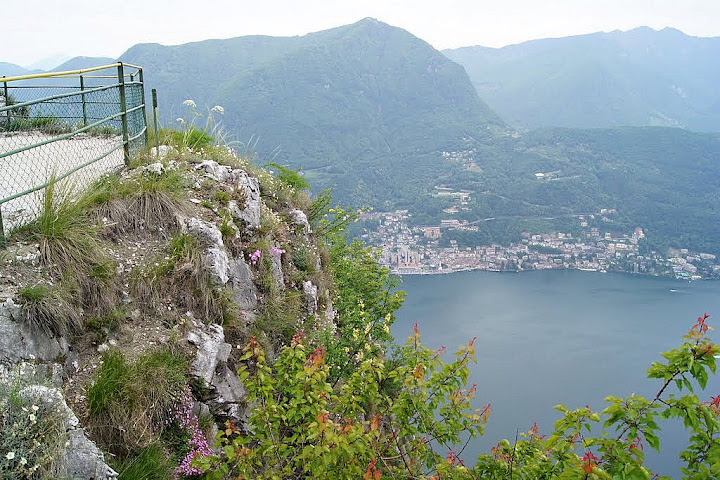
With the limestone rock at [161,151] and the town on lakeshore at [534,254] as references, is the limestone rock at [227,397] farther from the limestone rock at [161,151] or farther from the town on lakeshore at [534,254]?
the town on lakeshore at [534,254]

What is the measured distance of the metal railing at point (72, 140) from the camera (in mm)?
5324

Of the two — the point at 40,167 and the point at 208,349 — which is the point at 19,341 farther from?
the point at 40,167

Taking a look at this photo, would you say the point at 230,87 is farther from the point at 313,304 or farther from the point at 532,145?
the point at 313,304

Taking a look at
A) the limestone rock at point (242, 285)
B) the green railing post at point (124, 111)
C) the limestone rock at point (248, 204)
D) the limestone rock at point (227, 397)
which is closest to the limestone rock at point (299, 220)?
the limestone rock at point (248, 204)

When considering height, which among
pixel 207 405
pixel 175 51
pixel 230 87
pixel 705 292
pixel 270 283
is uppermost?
pixel 175 51

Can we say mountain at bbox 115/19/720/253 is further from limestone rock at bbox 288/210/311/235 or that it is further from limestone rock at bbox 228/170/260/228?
limestone rock at bbox 228/170/260/228

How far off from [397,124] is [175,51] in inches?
3505

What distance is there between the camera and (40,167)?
654 cm

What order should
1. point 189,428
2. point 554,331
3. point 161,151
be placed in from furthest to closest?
1. point 554,331
2. point 161,151
3. point 189,428

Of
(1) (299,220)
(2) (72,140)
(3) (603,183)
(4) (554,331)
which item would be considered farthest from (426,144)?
(2) (72,140)

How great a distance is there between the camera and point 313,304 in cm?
734

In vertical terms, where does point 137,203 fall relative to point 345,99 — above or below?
below

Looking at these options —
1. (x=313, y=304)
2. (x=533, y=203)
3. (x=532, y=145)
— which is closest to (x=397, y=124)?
(x=532, y=145)

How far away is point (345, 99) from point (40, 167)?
15021 cm
